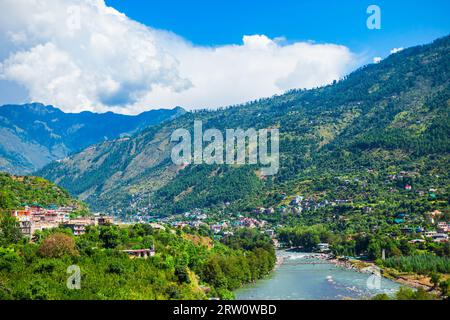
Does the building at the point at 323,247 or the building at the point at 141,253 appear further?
the building at the point at 323,247

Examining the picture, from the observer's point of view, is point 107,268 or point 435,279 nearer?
point 107,268

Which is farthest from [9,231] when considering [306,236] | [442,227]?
[442,227]

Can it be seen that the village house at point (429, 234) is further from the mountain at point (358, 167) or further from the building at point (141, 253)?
the building at point (141, 253)

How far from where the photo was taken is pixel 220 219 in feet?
429

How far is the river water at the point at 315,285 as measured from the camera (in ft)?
157

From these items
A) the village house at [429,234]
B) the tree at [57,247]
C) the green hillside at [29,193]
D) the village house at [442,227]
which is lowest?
the village house at [429,234]

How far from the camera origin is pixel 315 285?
54.2 meters

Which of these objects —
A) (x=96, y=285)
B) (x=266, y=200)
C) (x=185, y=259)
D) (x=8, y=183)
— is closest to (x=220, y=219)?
(x=266, y=200)

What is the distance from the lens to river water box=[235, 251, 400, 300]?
4784 cm

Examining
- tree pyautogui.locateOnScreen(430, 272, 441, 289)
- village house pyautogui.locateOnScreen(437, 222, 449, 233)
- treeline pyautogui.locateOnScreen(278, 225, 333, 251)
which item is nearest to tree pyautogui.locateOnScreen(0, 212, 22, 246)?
tree pyautogui.locateOnScreen(430, 272, 441, 289)

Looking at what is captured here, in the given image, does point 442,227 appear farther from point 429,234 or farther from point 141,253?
point 141,253

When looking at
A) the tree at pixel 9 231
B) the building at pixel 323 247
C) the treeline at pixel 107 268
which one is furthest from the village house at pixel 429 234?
the tree at pixel 9 231

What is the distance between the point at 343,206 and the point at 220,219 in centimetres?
3276
